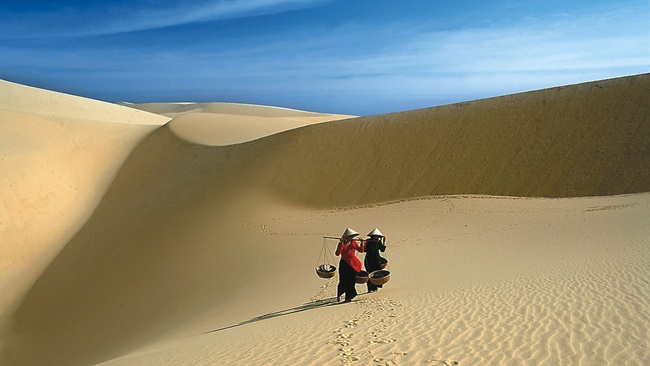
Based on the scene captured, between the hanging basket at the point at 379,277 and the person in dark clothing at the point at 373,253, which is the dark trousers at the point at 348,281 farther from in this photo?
the person in dark clothing at the point at 373,253

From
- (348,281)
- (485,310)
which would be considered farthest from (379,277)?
(485,310)

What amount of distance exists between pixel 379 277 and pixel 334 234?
7365 mm

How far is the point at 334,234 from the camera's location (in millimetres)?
17609

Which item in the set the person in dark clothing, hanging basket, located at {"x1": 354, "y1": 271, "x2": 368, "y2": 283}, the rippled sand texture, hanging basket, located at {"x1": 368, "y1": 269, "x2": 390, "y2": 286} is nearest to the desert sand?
the rippled sand texture

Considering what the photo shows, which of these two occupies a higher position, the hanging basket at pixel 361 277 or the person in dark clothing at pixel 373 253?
the person in dark clothing at pixel 373 253

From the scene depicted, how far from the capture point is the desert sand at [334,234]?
7105mm

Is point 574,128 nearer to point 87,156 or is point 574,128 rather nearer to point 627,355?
point 627,355

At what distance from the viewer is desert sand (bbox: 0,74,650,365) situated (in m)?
7.11

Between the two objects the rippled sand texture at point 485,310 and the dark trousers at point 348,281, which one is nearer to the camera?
the rippled sand texture at point 485,310

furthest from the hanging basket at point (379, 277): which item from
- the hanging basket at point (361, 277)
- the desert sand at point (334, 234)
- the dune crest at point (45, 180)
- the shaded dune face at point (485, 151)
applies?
the dune crest at point (45, 180)

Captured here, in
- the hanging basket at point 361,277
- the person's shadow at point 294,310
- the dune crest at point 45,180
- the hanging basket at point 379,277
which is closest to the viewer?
the person's shadow at point 294,310

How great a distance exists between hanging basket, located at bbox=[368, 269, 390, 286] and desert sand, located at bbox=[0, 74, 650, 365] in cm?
30

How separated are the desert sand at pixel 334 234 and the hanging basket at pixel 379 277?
0.97ft

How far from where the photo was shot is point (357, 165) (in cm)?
2631
